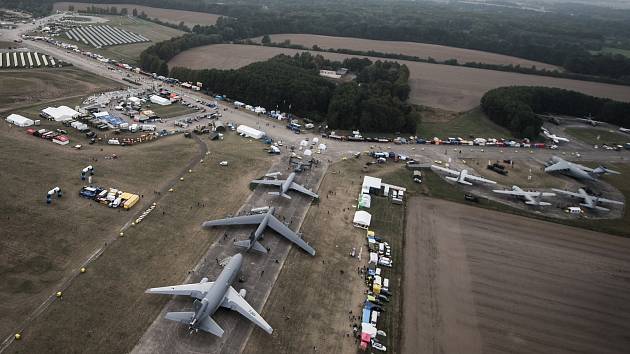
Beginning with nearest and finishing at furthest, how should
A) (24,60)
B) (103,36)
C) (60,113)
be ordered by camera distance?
(60,113) < (24,60) < (103,36)

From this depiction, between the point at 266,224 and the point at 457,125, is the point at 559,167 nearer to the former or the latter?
the point at 457,125

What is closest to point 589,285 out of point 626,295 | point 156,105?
point 626,295

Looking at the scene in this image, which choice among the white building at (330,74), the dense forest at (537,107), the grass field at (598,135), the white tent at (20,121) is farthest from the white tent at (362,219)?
the white building at (330,74)

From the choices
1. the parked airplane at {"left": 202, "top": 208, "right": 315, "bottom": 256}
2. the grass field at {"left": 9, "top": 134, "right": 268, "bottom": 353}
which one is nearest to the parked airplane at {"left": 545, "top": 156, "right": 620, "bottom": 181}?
the parked airplane at {"left": 202, "top": 208, "right": 315, "bottom": 256}

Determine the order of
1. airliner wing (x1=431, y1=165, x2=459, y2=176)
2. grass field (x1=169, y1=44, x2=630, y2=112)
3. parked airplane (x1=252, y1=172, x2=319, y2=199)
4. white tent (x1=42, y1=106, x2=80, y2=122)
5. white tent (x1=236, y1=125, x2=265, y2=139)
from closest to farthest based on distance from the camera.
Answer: parked airplane (x1=252, y1=172, x2=319, y2=199), airliner wing (x1=431, y1=165, x2=459, y2=176), white tent (x1=42, y1=106, x2=80, y2=122), white tent (x1=236, y1=125, x2=265, y2=139), grass field (x1=169, y1=44, x2=630, y2=112)

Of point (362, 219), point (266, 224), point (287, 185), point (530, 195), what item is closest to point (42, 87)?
point (287, 185)

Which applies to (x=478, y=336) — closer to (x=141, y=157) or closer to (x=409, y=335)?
(x=409, y=335)

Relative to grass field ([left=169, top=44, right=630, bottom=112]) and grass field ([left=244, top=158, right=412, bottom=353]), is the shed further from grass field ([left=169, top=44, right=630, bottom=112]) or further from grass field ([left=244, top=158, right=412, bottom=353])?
grass field ([left=169, top=44, right=630, bottom=112])

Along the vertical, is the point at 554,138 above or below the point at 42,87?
below
